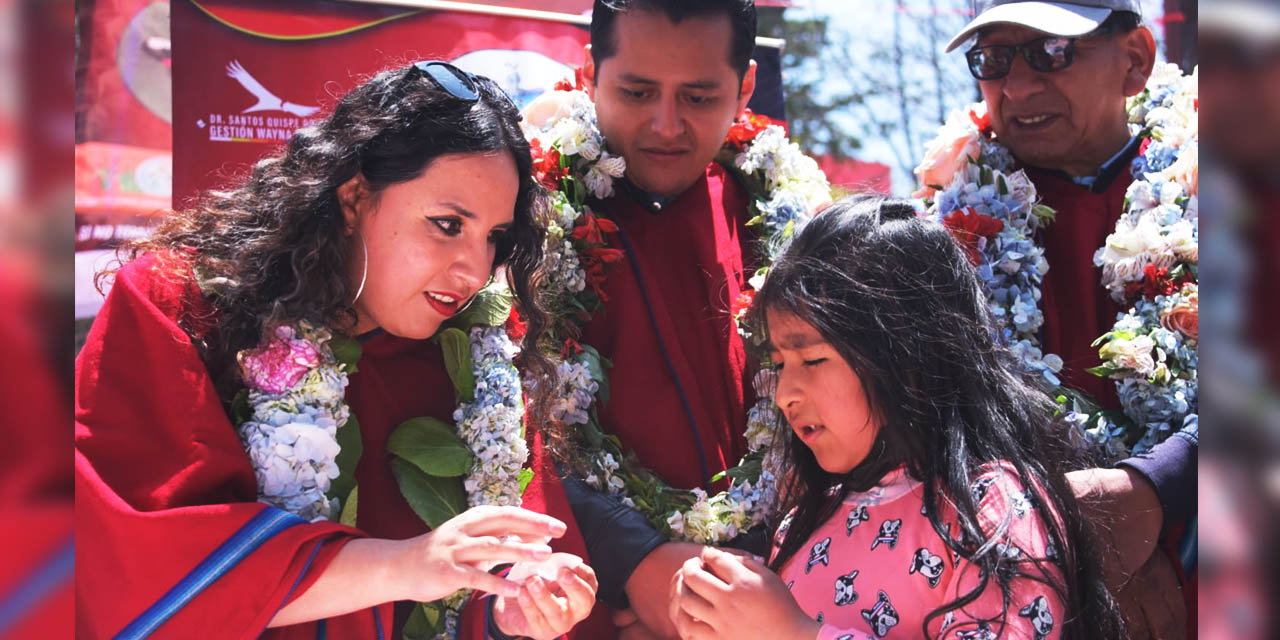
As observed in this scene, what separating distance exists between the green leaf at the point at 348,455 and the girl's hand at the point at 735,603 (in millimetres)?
772

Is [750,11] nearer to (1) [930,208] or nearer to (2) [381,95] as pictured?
(1) [930,208]

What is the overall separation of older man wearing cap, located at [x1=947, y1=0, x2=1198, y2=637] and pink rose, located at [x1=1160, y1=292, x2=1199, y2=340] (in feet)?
0.70

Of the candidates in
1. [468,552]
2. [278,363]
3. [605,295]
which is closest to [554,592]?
[468,552]

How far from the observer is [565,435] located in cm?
295

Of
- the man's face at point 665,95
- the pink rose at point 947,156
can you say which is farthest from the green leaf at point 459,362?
the pink rose at point 947,156

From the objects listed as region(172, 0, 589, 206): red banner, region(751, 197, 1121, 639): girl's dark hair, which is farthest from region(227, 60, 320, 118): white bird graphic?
region(751, 197, 1121, 639): girl's dark hair

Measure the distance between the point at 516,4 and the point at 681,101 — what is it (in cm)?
222

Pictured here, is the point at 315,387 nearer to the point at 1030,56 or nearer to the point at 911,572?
the point at 911,572

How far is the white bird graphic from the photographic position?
4223mm

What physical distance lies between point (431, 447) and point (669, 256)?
3.74 ft

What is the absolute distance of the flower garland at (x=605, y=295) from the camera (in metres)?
2.95

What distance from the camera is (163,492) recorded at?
2064 millimetres

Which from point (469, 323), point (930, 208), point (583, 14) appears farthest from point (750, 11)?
point (583, 14)

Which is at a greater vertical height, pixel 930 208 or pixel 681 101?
pixel 681 101
